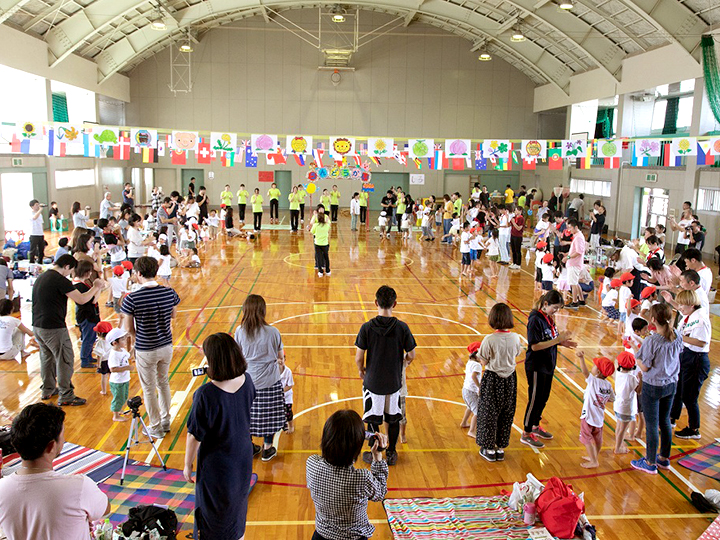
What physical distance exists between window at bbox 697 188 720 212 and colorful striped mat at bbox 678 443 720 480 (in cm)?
1537

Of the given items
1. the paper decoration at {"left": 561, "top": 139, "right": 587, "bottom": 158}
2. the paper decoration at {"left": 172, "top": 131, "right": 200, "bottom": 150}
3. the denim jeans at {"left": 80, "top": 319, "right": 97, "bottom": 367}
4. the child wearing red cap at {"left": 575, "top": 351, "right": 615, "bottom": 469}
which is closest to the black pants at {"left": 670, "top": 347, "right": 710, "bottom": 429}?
the child wearing red cap at {"left": 575, "top": 351, "right": 615, "bottom": 469}

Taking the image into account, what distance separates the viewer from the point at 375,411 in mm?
5465

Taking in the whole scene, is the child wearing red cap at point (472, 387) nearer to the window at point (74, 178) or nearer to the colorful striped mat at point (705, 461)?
the colorful striped mat at point (705, 461)

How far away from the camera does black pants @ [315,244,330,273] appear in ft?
47.7

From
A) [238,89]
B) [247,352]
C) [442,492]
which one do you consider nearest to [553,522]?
[442,492]

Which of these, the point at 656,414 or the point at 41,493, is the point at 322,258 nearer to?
the point at 656,414

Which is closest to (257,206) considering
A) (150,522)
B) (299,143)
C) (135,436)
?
(299,143)

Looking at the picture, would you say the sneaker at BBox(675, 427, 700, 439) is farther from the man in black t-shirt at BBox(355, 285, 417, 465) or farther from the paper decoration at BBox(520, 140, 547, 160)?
the paper decoration at BBox(520, 140, 547, 160)

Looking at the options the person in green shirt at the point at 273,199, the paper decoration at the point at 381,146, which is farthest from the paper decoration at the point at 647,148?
the person in green shirt at the point at 273,199

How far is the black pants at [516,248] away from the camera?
1641cm

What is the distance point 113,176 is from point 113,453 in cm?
2738

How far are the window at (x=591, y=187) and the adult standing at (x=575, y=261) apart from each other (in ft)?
49.6

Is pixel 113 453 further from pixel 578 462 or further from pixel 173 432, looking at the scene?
pixel 578 462

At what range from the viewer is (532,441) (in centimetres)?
634
